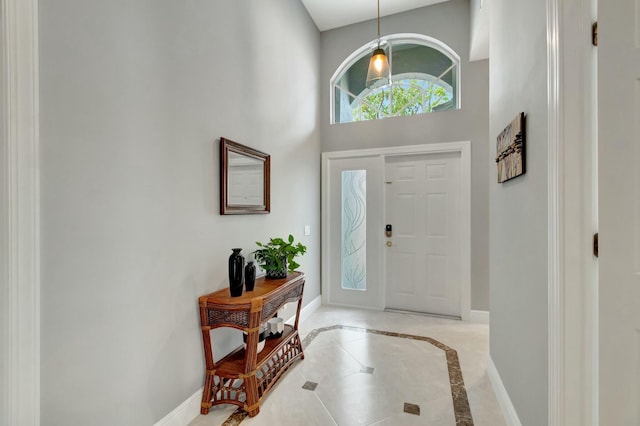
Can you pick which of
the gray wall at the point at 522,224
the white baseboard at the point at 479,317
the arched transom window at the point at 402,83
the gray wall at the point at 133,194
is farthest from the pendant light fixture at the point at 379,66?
the white baseboard at the point at 479,317

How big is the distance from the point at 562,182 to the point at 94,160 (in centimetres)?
192

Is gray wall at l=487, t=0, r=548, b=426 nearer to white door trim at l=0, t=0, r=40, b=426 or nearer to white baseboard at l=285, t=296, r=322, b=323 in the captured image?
white baseboard at l=285, t=296, r=322, b=323

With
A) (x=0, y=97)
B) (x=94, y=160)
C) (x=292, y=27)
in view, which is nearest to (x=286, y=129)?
(x=292, y=27)

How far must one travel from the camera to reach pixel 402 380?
2.10 metres

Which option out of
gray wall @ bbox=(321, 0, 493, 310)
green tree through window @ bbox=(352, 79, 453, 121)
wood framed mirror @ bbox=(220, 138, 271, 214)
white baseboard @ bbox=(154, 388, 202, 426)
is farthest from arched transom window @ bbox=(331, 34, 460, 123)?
white baseboard @ bbox=(154, 388, 202, 426)

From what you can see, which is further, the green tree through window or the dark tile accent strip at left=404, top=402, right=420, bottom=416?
the green tree through window

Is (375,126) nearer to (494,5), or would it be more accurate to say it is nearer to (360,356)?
(494,5)

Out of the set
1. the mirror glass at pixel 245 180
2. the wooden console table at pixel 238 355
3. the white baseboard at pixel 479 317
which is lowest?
the white baseboard at pixel 479 317

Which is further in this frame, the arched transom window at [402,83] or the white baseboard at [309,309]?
the arched transom window at [402,83]

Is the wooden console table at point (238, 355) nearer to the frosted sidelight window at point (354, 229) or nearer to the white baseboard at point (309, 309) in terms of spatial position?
the white baseboard at point (309, 309)

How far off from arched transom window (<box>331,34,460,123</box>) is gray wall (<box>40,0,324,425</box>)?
72.0 inches

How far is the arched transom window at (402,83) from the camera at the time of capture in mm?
3443

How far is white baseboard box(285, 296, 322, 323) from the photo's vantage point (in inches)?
124

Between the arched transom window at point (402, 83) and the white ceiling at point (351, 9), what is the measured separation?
30 centimetres
